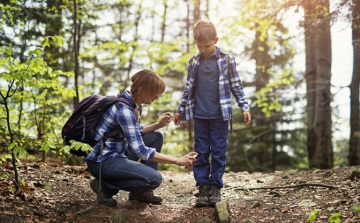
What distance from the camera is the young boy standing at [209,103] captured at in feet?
13.1

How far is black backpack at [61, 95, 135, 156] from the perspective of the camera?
11.1 ft

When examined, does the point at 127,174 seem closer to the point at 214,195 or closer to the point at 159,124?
the point at 159,124

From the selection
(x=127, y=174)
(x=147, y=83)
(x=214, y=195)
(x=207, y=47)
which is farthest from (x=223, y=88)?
(x=127, y=174)

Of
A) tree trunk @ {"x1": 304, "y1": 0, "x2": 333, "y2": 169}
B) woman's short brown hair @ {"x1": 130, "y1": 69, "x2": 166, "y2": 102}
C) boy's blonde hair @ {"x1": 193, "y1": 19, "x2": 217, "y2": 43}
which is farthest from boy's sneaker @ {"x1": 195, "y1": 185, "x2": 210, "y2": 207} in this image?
tree trunk @ {"x1": 304, "y1": 0, "x2": 333, "y2": 169}

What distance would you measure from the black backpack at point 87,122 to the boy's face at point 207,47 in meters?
1.13

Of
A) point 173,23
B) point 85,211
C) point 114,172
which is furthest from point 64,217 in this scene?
point 173,23

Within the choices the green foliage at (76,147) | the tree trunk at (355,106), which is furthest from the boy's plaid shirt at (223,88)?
the tree trunk at (355,106)

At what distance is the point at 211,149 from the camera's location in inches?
163

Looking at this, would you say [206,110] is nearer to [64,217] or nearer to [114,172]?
[114,172]

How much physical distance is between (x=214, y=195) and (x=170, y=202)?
60 centimetres

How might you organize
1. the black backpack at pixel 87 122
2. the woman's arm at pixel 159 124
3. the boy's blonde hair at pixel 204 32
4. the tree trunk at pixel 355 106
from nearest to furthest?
1. the black backpack at pixel 87 122
2. the woman's arm at pixel 159 124
3. the boy's blonde hair at pixel 204 32
4. the tree trunk at pixel 355 106

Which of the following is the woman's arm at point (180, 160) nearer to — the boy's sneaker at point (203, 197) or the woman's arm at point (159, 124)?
the woman's arm at point (159, 124)

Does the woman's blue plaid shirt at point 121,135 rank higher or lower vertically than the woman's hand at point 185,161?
higher

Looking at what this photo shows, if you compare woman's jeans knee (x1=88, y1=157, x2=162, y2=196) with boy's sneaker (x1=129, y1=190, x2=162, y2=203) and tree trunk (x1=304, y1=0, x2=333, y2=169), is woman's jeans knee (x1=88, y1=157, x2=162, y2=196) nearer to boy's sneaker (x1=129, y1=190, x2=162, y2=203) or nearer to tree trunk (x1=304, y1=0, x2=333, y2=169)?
boy's sneaker (x1=129, y1=190, x2=162, y2=203)
